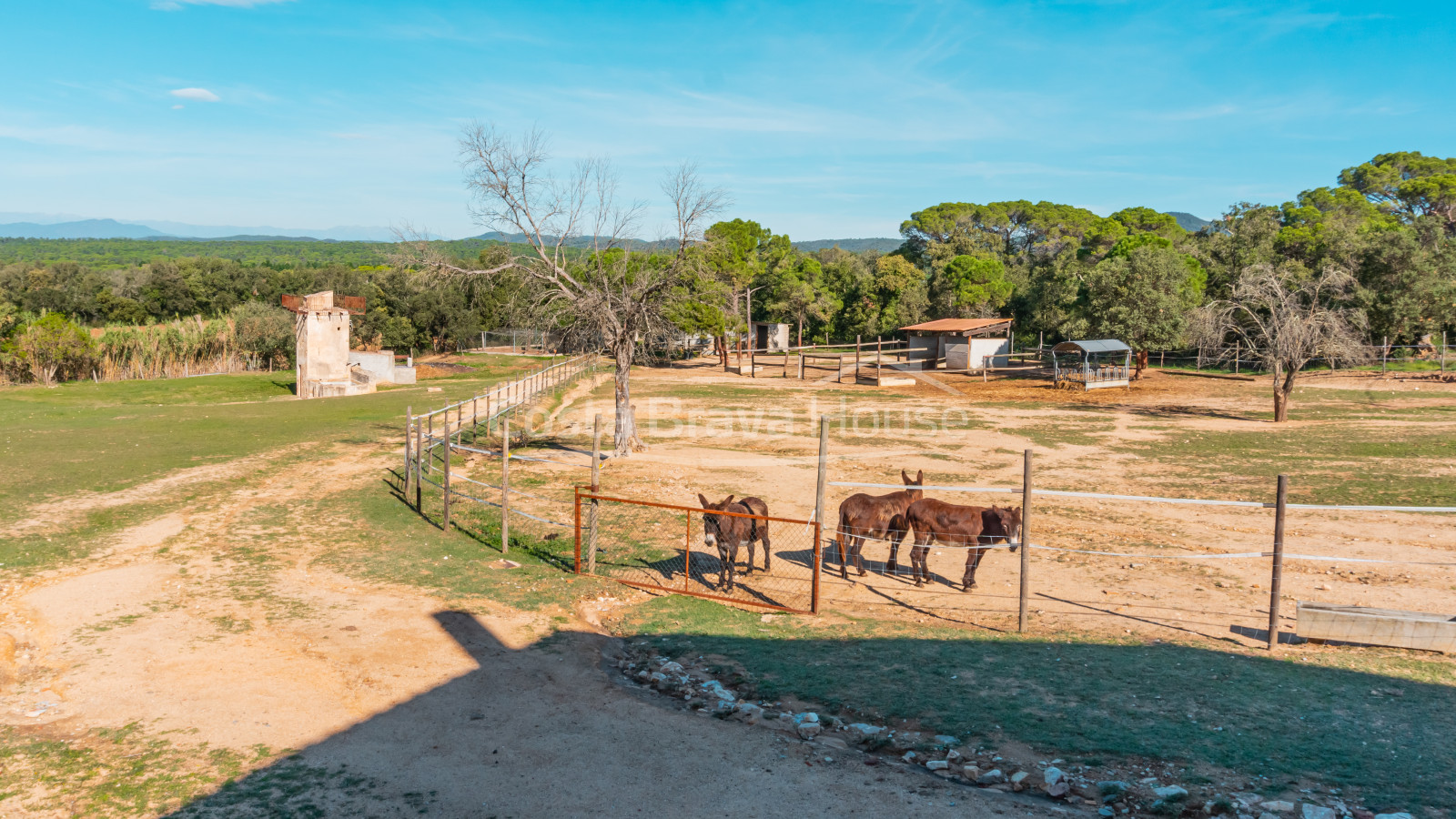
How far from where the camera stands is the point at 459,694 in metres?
7.39

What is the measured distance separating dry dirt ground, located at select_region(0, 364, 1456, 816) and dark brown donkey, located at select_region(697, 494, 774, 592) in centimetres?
119

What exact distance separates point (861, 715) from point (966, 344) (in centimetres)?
4334

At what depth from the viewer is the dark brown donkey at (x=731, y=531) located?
34.4 ft

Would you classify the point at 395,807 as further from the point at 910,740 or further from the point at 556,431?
the point at 556,431

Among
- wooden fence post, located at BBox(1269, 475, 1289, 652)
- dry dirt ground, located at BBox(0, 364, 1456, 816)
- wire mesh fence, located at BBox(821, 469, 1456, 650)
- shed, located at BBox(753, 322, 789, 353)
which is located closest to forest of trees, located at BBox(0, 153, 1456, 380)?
shed, located at BBox(753, 322, 789, 353)

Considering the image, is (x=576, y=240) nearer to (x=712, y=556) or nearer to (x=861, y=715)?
(x=712, y=556)

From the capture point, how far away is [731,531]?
34.4 ft

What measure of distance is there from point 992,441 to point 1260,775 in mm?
17597

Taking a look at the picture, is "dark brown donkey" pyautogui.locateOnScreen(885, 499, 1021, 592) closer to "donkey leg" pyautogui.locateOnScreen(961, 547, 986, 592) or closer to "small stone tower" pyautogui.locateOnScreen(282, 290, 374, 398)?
"donkey leg" pyautogui.locateOnScreen(961, 547, 986, 592)

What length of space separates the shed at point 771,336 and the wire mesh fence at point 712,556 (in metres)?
51.9

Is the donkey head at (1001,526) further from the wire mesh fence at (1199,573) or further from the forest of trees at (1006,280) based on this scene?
the forest of trees at (1006,280)

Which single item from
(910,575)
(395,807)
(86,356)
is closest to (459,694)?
(395,807)

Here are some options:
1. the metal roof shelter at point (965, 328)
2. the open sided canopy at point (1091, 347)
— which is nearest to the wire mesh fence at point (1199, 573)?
the open sided canopy at point (1091, 347)

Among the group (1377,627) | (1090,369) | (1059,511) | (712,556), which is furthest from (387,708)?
(1090,369)
